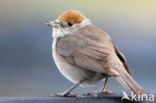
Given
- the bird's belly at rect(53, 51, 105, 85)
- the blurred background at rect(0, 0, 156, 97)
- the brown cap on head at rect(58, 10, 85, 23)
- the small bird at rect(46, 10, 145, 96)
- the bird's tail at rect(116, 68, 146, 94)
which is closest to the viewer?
the bird's tail at rect(116, 68, 146, 94)

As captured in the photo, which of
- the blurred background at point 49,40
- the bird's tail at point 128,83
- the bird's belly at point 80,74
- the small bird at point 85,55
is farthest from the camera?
the blurred background at point 49,40

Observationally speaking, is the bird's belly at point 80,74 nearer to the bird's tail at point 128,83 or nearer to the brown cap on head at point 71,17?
the bird's tail at point 128,83

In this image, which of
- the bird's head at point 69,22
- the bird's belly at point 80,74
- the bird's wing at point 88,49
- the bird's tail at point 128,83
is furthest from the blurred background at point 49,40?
the bird's head at point 69,22

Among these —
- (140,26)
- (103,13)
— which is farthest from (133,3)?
(140,26)

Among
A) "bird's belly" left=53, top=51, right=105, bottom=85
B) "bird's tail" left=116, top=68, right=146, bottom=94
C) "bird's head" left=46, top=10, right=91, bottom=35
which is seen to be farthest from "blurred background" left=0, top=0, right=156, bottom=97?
"bird's head" left=46, top=10, right=91, bottom=35

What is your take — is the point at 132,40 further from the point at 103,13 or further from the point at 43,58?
the point at 103,13

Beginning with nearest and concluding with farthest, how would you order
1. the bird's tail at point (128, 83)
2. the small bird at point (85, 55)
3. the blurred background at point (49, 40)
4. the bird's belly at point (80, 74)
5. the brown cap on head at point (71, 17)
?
the bird's tail at point (128, 83)
the small bird at point (85, 55)
the bird's belly at point (80, 74)
the brown cap on head at point (71, 17)
the blurred background at point (49, 40)

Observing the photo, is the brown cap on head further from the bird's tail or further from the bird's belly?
the bird's tail

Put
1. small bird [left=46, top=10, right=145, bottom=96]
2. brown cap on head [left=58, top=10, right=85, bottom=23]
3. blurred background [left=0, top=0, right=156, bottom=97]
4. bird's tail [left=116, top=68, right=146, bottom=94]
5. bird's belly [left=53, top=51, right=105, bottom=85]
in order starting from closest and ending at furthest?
bird's tail [left=116, top=68, right=146, bottom=94] < small bird [left=46, top=10, right=145, bottom=96] < bird's belly [left=53, top=51, right=105, bottom=85] < brown cap on head [left=58, top=10, right=85, bottom=23] < blurred background [left=0, top=0, right=156, bottom=97]
